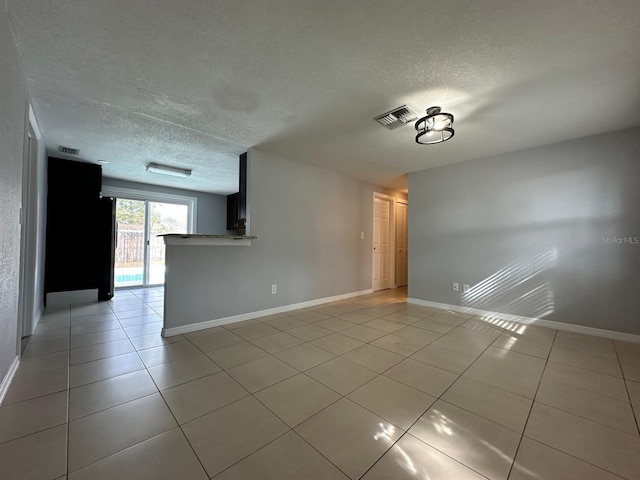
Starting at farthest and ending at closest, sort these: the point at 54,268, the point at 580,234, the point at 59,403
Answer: the point at 54,268, the point at 580,234, the point at 59,403

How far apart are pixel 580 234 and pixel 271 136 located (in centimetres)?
409

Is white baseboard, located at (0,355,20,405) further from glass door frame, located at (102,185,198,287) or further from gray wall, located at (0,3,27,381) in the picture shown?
glass door frame, located at (102,185,198,287)

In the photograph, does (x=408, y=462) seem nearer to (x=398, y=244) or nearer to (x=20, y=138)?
(x=20, y=138)

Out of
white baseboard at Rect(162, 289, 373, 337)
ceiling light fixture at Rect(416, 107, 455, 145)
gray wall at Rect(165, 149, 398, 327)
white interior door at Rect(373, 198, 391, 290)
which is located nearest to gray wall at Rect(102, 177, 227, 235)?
gray wall at Rect(165, 149, 398, 327)

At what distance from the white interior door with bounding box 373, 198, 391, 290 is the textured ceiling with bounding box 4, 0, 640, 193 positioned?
8.57 feet

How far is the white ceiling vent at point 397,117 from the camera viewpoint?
8.33 ft

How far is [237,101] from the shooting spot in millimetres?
2453

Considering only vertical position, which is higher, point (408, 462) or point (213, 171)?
point (213, 171)

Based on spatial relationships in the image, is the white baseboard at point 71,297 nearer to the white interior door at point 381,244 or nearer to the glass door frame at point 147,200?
the glass door frame at point 147,200

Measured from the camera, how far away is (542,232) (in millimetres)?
3412

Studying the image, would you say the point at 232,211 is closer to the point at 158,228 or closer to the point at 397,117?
the point at 158,228

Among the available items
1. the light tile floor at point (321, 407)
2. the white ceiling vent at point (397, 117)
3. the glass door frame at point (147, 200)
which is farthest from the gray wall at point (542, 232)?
the glass door frame at point (147, 200)

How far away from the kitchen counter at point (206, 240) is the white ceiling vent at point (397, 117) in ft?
7.12

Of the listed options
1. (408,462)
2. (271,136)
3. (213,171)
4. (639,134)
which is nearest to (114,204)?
(213,171)
